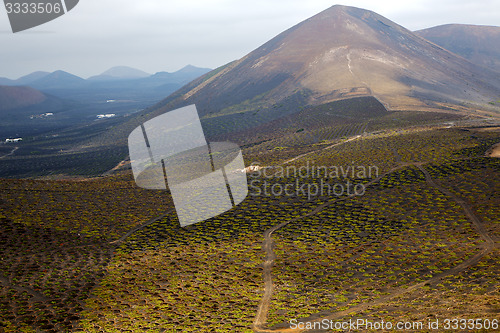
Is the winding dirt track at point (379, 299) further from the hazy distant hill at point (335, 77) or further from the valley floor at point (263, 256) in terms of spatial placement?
the hazy distant hill at point (335, 77)

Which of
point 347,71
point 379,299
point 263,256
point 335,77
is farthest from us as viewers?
point 347,71

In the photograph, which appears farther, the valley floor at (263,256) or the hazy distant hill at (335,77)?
the hazy distant hill at (335,77)

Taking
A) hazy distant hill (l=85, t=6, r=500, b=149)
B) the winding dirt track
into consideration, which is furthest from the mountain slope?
the winding dirt track

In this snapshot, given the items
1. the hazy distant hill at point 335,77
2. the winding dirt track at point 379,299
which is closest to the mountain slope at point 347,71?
the hazy distant hill at point 335,77

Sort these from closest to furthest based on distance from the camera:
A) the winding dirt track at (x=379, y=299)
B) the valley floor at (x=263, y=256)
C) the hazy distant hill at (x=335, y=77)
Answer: the winding dirt track at (x=379, y=299) → the valley floor at (x=263, y=256) → the hazy distant hill at (x=335, y=77)

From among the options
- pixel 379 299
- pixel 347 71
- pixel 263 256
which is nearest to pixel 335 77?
pixel 347 71

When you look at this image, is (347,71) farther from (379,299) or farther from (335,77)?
(379,299)

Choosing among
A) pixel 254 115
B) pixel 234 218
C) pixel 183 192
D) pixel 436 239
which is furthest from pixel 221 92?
pixel 436 239

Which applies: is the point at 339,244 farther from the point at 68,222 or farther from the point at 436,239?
the point at 68,222
